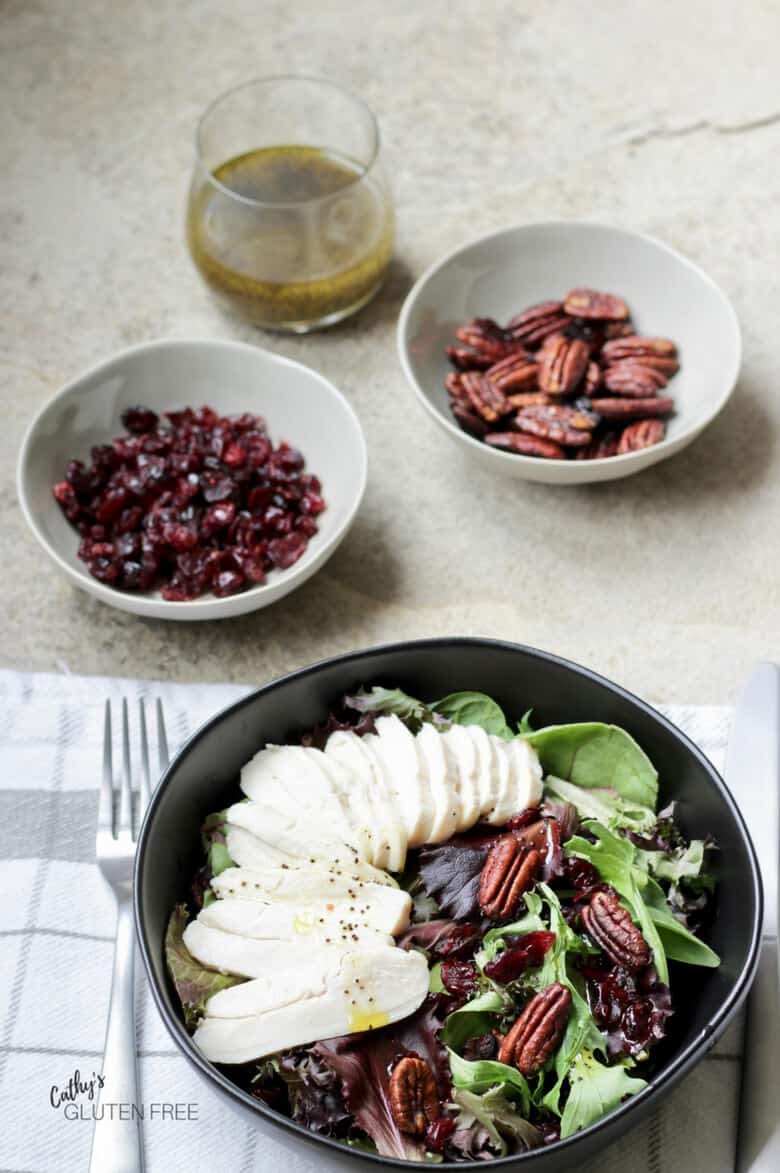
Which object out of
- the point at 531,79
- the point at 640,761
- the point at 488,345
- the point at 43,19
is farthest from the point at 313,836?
the point at 43,19

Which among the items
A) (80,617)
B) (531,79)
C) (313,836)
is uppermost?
(531,79)

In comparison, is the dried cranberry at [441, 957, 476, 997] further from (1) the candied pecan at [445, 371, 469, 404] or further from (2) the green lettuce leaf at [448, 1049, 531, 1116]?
(1) the candied pecan at [445, 371, 469, 404]

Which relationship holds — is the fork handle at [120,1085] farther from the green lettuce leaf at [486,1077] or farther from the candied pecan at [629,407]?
the candied pecan at [629,407]

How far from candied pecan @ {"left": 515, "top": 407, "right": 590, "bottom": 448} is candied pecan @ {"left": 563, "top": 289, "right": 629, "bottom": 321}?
201 mm

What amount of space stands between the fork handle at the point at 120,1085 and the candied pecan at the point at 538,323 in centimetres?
93

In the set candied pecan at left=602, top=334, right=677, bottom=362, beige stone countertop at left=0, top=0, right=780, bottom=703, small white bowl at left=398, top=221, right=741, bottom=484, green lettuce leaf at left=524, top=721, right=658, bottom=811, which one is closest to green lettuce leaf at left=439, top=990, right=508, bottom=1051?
green lettuce leaf at left=524, top=721, right=658, bottom=811

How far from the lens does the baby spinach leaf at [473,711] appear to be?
3.92ft

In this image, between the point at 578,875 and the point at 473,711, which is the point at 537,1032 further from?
the point at 473,711

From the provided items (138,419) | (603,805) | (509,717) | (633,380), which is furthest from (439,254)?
(603,805)

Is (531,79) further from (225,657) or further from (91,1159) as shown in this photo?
(91,1159)

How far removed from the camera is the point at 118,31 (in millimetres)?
2129

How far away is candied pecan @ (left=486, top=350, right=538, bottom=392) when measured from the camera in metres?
1.58

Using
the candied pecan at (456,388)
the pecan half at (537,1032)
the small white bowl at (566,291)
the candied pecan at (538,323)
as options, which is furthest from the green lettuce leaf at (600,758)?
the candied pecan at (538,323)

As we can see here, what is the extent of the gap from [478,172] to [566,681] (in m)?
1.11
